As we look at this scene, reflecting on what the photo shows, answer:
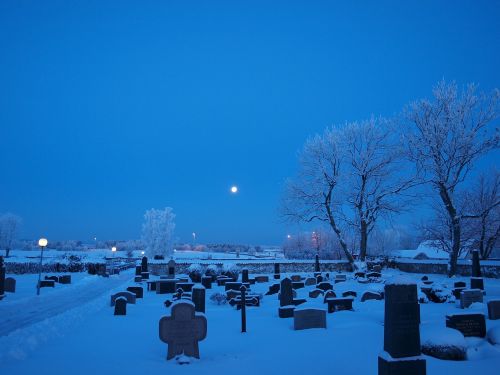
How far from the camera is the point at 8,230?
75.3m

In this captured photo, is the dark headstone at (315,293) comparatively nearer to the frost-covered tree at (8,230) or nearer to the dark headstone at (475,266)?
the dark headstone at (475,266)

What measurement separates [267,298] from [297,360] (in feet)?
37.7

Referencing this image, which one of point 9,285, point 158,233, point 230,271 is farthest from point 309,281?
point 158,233

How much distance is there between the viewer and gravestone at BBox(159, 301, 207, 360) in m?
7.65

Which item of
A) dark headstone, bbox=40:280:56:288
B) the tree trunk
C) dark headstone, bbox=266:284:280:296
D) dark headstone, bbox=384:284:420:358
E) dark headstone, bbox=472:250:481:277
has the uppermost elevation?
the tree trunk

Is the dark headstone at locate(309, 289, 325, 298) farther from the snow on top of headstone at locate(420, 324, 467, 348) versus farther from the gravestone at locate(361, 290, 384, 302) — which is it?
the snow on top of headstone at locate(420, 324, 467, 348)

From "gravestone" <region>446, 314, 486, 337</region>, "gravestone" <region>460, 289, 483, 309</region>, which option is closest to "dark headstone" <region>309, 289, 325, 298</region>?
"gravestone" <region>460, 289, 483, 309</region>

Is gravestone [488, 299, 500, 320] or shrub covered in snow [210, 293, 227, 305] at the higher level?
gravestone [488, 299, 500, 320]

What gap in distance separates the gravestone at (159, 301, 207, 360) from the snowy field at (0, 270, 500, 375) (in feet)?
0.98

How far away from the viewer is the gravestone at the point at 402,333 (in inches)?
212

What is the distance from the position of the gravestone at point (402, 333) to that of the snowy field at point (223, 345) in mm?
1251

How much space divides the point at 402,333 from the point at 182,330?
14.1ft

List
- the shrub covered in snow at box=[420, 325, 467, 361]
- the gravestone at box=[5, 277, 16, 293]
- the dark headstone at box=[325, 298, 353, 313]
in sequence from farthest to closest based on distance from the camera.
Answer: the gravestone at box=[5, 277, 16, 293], the dark headstone at box=[325, 298, 353, 313], the shrub covered in snow at box=[420, 325, 467, 361]

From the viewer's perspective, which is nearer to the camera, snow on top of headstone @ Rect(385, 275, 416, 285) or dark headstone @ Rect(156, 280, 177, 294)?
snow on top of headstone @ Rect(385, 275, 416, 285)
